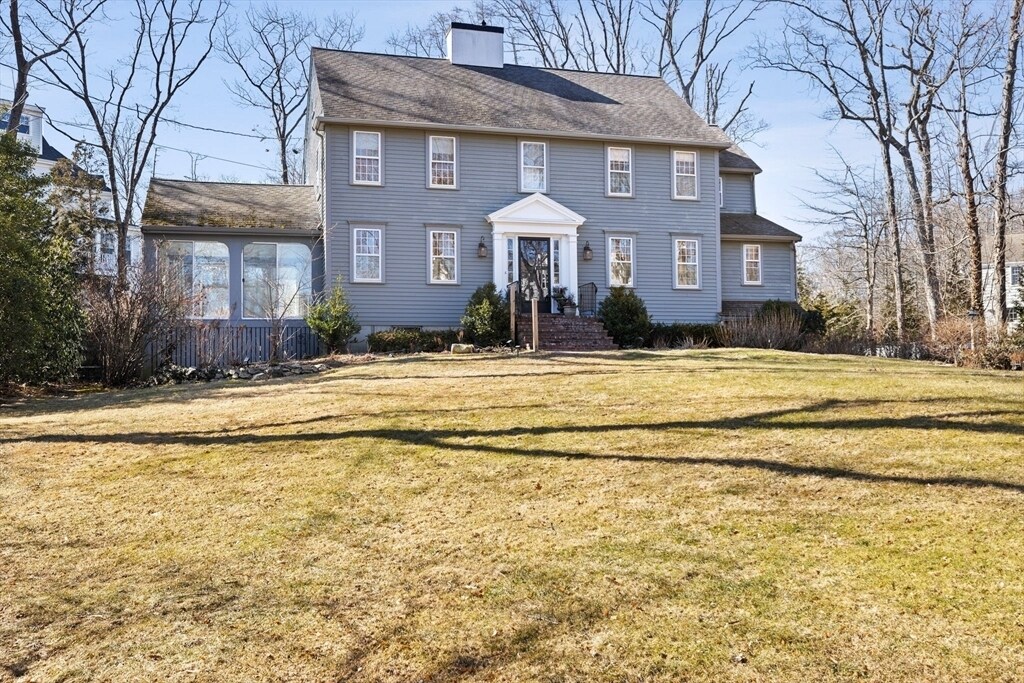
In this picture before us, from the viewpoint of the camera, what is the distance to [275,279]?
2069cm

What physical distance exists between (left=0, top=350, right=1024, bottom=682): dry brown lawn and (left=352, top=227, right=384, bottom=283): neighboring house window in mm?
11850

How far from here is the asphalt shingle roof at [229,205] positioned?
20.4 meters

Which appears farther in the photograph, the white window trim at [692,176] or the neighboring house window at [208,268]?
the white window trim at [692,176]

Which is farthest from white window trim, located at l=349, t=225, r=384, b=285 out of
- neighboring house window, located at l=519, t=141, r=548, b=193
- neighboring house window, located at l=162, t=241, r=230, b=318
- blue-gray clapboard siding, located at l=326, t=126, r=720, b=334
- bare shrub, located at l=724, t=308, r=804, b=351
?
bare shrub, located at l=724, t=308, r=804, b=351

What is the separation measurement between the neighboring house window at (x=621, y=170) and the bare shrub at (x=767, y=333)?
4.84 m

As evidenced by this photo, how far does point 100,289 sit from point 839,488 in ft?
49.4

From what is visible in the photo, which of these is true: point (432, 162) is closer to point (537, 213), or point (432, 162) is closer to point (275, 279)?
point (537, 213)

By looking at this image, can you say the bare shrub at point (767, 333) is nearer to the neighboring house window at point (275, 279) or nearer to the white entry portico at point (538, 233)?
the white entry portico at point (538, 233)

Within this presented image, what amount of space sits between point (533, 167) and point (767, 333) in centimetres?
765

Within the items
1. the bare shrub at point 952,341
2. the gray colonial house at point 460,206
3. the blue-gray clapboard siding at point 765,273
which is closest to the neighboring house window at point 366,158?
the gray colonial house at point 460,206

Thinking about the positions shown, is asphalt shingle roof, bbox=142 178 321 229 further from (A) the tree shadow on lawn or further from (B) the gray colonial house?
(A) the tree shadow on lawn

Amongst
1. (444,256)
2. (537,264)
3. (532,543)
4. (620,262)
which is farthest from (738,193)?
(532,543)

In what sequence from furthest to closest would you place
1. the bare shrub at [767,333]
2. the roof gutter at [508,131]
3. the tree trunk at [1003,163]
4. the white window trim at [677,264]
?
1. the white window trim at [677,264]
2. the roof gutter at [508,131]
3. the bare shrub at [767,333]
4. the tree trunk at [1003,163]

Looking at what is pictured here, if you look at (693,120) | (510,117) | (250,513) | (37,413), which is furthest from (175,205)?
(250,513)
